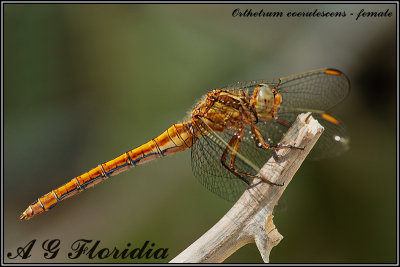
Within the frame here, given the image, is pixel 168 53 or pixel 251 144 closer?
pixel 251 144

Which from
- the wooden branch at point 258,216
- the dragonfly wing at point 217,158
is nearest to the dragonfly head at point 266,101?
the dragonfly wing at point 217,158

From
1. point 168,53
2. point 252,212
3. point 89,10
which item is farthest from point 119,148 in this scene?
point 252,212

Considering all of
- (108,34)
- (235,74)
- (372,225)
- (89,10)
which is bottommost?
(372,225)

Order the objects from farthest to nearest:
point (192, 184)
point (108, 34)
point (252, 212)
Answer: point (108, 34), point (192, 184), point (252, 212)

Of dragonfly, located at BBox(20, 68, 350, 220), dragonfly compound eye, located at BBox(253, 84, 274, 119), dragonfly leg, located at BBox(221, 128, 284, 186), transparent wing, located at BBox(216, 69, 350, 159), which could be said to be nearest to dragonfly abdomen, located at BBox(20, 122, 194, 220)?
dragonfly, located at BBox(20, 68, 350, 220)

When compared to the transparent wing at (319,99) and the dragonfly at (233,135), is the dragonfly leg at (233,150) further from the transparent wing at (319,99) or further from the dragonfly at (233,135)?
the transparent wing at (319,99)

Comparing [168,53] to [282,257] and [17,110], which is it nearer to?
[17,110]
